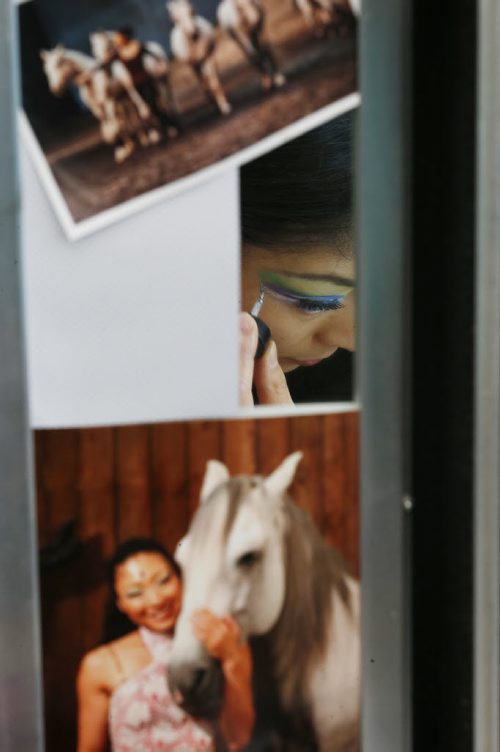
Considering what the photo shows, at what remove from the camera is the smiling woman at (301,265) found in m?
1.92

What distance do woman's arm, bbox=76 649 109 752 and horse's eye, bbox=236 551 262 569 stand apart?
426mm

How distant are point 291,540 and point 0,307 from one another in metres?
0.97

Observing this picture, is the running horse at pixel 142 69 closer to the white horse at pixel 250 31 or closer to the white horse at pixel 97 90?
the white horse at pixel 97 90

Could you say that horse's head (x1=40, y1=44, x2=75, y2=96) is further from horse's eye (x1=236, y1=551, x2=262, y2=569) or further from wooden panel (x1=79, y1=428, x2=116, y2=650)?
horse's eye (x1=236, y1=551, x2=262, y2=569)

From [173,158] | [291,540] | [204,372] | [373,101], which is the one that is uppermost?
[373,101]

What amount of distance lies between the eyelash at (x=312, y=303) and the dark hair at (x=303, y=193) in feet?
0.42

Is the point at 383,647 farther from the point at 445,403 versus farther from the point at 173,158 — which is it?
the point at 173,158

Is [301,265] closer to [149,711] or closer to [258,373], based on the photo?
[258,373]

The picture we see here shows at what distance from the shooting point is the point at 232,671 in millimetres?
1972

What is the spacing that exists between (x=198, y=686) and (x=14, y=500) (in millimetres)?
700

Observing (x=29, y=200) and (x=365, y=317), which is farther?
(x=365, y=317)

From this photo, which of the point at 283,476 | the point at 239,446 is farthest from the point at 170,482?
the point at 283,476

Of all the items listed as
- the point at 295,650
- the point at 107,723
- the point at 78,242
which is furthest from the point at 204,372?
the point at 107,723

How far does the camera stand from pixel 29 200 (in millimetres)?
1783
